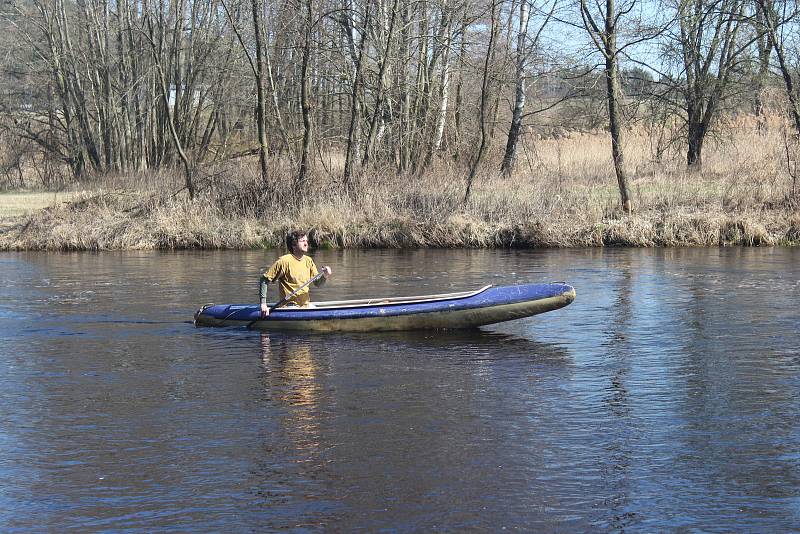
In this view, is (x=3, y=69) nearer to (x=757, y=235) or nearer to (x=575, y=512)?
(x=757, y=235)

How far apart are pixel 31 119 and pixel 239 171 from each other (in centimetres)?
1496

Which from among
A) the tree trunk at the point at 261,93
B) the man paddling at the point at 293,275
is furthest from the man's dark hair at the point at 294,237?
the tree trunk at the point at 261,93

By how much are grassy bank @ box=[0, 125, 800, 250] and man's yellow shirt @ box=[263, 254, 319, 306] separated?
1044 cm

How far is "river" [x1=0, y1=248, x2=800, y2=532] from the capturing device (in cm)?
625

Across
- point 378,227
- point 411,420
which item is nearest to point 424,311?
point 411,420

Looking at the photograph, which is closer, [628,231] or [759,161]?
[628,231]

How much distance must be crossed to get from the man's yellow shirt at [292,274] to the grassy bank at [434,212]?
10.4 meters

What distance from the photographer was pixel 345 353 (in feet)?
36.4

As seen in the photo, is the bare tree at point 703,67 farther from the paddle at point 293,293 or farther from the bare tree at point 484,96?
the paddle at point 293,293

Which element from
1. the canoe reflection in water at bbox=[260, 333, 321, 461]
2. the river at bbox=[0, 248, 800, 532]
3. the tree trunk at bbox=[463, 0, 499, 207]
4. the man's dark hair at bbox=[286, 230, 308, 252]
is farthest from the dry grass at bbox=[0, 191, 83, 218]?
the canoe reflection in water at bbox=[260, 333, 321, 461]

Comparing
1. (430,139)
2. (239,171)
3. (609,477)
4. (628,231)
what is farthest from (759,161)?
(609,477)

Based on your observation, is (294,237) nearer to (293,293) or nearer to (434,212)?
(293,293)

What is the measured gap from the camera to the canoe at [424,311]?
37.9 ft

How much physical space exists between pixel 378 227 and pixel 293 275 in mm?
10984
